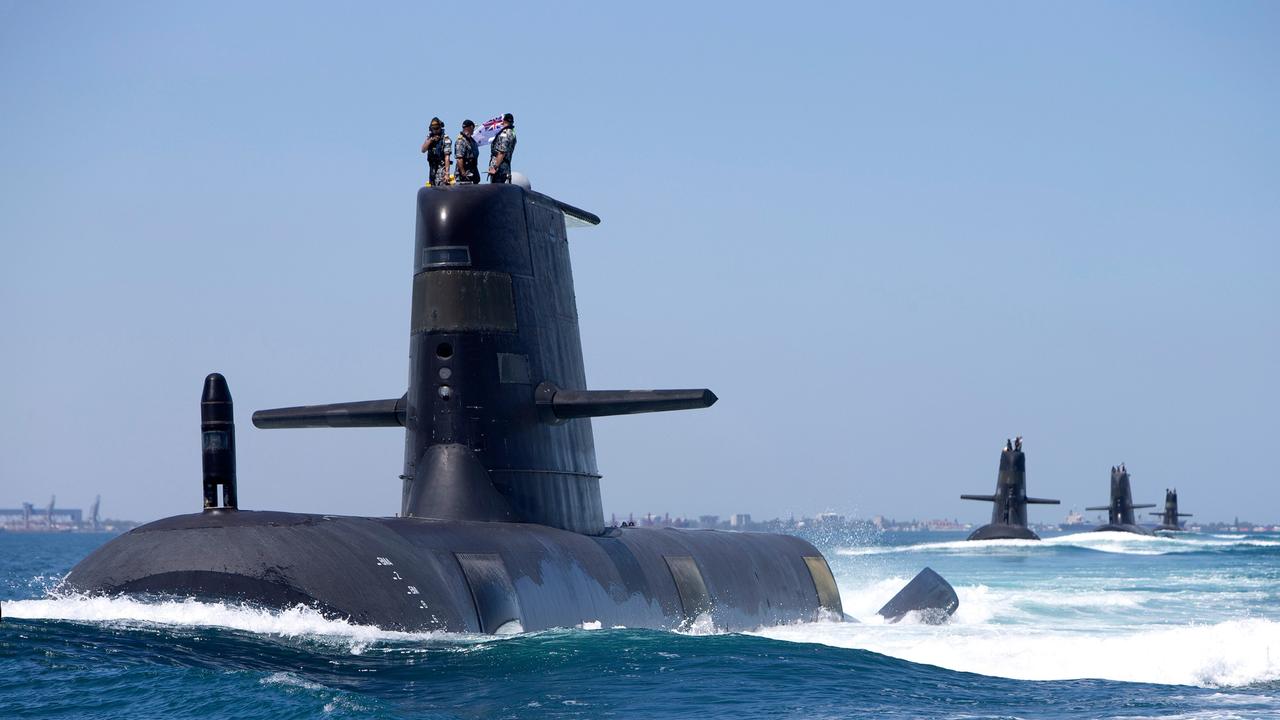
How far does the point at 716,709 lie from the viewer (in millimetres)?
11258

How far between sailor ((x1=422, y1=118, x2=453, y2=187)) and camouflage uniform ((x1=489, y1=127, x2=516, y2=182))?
0.56 metres

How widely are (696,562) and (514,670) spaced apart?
7741 mm

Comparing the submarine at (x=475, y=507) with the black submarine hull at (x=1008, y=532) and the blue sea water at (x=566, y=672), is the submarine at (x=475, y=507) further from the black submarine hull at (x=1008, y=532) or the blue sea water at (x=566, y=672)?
the black submarine hull at (x=1008, y=532)

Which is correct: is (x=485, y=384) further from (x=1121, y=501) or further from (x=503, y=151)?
(x=1121, y=501)

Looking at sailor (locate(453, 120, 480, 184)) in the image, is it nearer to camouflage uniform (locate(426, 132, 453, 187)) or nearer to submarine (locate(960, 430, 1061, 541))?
camouflage uniform (locate(426, 132, 453, 187))

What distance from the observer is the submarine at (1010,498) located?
79.1 metres

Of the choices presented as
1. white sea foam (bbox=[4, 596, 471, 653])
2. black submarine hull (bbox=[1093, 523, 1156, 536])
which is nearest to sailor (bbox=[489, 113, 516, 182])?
white sea foam (bbox=[4, 596, 471, 653])

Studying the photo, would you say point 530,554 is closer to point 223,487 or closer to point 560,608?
point 560,608

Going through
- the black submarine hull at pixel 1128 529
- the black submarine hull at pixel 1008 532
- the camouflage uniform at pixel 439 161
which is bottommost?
the black submarine hull at pixel 1128 529

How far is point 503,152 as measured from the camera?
687 inches

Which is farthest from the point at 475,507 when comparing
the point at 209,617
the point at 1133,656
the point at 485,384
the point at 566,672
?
the point at 1133,656

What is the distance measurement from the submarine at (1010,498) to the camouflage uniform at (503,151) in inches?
2533

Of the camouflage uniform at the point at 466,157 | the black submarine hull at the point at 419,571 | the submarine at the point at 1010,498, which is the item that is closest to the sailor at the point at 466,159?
the camouflage uniform at the point at 466,157

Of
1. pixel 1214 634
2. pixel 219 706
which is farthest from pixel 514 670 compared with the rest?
pixel 1214 634
